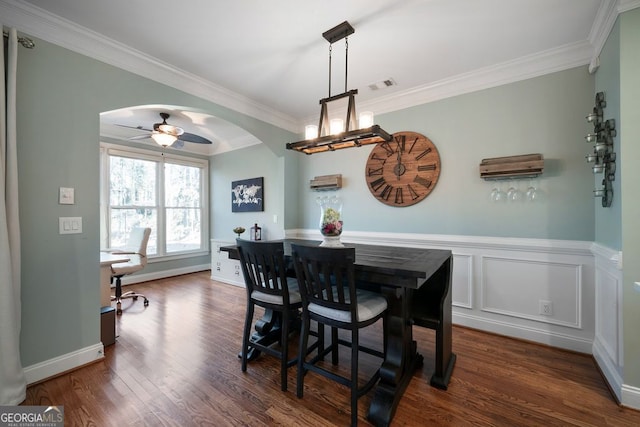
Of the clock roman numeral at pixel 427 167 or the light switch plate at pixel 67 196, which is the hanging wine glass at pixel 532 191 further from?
the light switch plate at pixel 67 196

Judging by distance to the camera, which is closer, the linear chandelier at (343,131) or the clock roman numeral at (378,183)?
the linear chandelier at (343,131)

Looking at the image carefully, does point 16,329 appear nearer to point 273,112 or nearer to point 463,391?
point 463,391

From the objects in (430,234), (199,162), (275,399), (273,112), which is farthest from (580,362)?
(199,162)

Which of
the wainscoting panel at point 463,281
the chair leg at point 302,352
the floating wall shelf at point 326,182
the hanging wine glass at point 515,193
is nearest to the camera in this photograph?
the chair leg at point 302,352

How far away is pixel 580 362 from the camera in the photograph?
222 cm

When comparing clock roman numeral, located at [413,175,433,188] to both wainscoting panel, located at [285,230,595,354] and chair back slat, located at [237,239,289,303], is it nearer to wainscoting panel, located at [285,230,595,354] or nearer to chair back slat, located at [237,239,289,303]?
wainscoting panel, located at [285,230,595,354]

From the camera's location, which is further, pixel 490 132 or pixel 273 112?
pixel 273 112

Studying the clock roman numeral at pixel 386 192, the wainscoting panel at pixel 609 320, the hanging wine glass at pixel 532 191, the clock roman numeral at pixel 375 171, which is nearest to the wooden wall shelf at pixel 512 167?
the hanging wine glass at pixel 532 191

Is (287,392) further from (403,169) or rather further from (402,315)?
(403,169)

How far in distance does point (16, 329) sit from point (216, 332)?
4.74 ft

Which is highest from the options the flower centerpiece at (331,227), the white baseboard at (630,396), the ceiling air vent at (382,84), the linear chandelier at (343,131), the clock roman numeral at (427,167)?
the ceiling air vent at (382,84)

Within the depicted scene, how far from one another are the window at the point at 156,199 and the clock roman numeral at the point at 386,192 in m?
4.05

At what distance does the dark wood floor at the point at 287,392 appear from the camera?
1.61 metres

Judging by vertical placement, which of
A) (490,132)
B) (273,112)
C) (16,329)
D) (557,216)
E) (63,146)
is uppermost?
(273,112)
